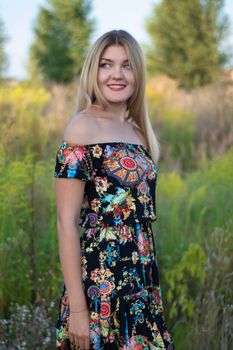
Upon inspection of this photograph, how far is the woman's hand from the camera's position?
2.02 metres

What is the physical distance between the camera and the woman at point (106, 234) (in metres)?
2.03

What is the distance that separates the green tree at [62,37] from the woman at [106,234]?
22.6 metres

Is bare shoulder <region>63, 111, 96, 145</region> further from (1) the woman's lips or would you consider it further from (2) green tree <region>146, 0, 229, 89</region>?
(2) green tree <region>146, 0, 229, 89</region>

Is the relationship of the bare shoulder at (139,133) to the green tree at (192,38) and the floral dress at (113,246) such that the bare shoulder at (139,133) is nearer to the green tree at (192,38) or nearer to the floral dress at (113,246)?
the floral dress at (113,246)

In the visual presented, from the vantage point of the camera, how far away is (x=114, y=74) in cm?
223

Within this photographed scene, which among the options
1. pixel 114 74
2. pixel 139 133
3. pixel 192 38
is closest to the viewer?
pixel 114 74

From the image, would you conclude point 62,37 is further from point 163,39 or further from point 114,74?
point 114,74

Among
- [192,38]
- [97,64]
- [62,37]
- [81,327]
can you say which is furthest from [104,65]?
[62,37]

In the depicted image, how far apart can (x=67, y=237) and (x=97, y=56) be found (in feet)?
2.41

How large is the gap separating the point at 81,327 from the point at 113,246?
0.31 meters

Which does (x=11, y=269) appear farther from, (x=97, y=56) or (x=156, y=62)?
(x=156, y=62)

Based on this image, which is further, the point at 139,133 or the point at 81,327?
the point at 139,133

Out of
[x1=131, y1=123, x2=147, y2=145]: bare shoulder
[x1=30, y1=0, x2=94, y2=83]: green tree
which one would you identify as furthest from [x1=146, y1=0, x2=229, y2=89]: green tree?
[x1=131, y1=123, x2=147, y2=145]: bare shoulder

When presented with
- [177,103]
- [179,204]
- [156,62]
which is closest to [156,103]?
[177,103]
